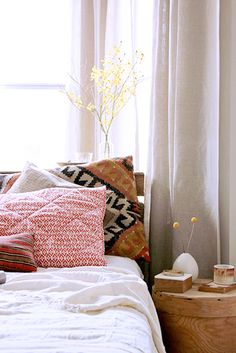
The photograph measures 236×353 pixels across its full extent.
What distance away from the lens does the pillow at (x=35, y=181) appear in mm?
2859

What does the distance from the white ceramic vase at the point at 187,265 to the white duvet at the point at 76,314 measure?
54cm

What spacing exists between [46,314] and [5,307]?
142 millimetres

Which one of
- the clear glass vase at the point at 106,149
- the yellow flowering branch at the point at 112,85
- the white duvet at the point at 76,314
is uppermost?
the yellow flowering branch at the point at 112,85

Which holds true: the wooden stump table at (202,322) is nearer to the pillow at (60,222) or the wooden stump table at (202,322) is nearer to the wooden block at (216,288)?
the wooden block at (216,288)

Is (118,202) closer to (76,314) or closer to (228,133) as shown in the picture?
(228,133)

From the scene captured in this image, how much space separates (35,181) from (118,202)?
0.43 metres

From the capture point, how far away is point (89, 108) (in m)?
3.61

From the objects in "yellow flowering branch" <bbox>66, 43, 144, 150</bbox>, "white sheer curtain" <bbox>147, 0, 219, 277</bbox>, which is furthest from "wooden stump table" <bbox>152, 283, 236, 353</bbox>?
"yellow flowering branch" <bbox>66, 43, 144, 150</bbox>

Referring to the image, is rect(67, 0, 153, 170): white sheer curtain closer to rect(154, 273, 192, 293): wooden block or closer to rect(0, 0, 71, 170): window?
rect(0, 0, 71, 170): window

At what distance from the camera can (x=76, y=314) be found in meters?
1.62

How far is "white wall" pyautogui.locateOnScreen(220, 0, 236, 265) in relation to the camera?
2764 millimetres

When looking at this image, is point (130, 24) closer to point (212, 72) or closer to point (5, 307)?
point (212, 72)

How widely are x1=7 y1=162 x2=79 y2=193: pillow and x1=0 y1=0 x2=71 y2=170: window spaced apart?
3.23ft

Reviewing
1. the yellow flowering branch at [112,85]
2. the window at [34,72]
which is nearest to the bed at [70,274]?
the yellow flowering branch at [112,85]
